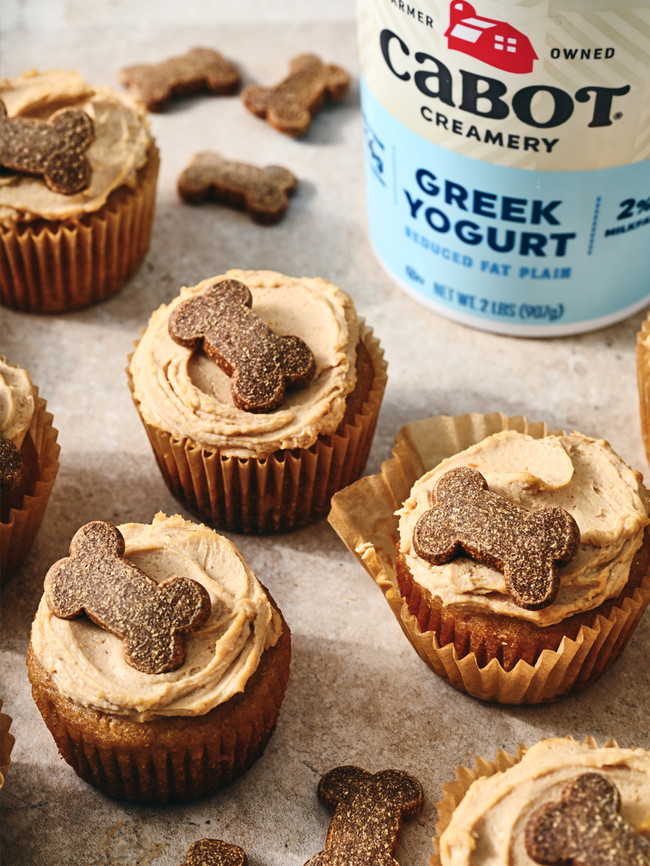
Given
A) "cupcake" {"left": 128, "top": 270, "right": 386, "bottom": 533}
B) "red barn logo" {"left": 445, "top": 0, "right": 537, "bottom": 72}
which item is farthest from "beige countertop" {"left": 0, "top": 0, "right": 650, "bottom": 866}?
"red barn logo" {"left": 445, "top": 0, "right": 537, "bottom": 72}

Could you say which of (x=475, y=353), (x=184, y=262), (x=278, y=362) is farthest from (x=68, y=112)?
(x=475, y=353)

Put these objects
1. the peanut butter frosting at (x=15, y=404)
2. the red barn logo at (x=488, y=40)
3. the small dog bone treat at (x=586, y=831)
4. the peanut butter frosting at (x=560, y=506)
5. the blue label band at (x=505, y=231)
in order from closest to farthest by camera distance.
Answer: the small dog bone treat at (x=586, y=831) → the peanut butter frosting at (x=560, y=506) → the red barn logo at (x=488, y=40) → the peanut butter frosting at (x=15, y=404) → the blue label band at (x=505, y=231)

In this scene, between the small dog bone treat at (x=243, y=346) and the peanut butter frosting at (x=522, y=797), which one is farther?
the small dog bone treat at (x=243, y=346)

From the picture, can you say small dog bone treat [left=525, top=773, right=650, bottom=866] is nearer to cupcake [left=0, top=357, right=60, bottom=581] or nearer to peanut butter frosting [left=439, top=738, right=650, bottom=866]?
peanut butter frosting [left=439, top=738, right=650, bottom=866]

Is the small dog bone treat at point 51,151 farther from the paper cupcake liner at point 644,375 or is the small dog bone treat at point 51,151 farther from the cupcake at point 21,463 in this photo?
the paper cupcake liner at point 644,375

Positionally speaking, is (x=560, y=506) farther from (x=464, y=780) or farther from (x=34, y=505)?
(x=34, y=505)

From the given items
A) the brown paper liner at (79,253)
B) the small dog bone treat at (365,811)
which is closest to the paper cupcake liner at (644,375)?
the small dog bone treat at (365,811)
